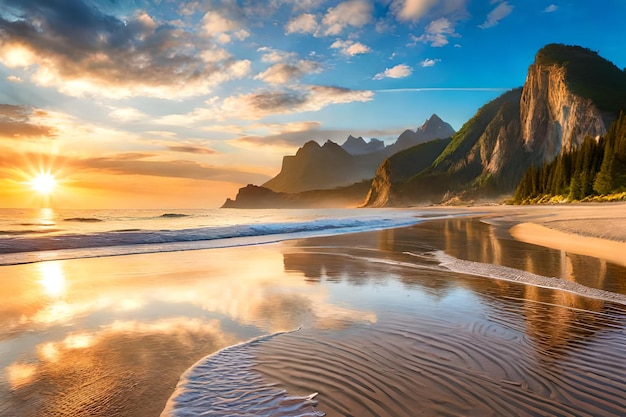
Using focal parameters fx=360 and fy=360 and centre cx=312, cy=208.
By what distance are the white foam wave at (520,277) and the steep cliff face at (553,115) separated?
11360 cm

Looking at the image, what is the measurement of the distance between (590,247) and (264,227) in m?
22.5

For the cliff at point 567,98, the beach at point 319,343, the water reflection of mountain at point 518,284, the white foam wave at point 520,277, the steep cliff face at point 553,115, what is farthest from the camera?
the steep cliff face at point 553,115

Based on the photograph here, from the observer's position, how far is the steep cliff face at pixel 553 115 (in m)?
106

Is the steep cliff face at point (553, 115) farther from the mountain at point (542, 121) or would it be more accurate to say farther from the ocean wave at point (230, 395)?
the ocean wave at point (230, 395)

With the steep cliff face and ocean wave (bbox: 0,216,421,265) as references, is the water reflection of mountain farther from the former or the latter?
the steep cliff face

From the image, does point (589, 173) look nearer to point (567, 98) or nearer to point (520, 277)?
point (567, 98)

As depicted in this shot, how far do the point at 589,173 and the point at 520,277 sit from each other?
274 feet

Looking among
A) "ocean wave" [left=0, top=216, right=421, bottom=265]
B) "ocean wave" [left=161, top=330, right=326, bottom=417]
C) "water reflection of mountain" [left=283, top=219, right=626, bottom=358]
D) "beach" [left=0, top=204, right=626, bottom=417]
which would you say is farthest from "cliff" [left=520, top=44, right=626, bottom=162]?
"ocean wave" [left=161, top=330, right=326, bottom=417]

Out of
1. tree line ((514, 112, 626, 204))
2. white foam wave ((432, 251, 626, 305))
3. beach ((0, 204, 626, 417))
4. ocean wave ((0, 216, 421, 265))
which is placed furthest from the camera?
tree line ((514, 112, 626, 204))

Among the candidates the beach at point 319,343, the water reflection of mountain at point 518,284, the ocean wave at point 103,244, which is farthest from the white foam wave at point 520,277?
the ocean wave at point 103,244

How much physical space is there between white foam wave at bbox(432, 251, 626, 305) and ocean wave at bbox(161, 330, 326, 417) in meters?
7.31

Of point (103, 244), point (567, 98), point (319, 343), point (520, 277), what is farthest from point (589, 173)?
point (319, 343)

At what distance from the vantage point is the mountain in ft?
355

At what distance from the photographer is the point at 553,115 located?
127m
